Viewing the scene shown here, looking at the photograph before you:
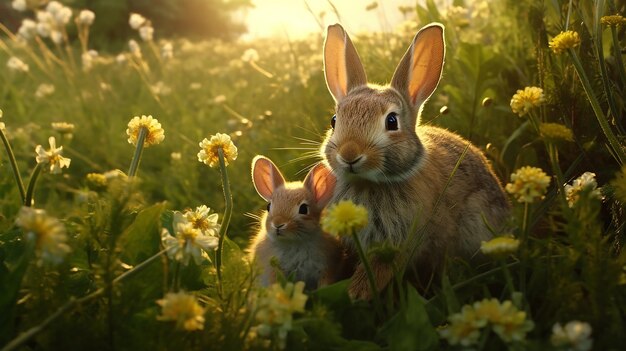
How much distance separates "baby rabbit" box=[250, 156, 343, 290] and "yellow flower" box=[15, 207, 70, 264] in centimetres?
154

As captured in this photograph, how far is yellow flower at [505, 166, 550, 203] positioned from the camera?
186 centimetres

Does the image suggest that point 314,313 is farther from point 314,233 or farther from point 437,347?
point 314,233

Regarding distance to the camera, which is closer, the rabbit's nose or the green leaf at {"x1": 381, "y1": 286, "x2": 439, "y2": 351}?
the green leaf at {"x1": 381, "y1": 286, "x2": 439, "y2": 351}

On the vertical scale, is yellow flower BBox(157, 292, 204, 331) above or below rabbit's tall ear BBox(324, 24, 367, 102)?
below

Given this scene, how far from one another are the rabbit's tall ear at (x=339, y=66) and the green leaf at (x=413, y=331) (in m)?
1.65

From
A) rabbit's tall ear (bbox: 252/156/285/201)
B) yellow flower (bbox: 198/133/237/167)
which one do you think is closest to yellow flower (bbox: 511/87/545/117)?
yellow flower (bbox: 198/133/237/167)

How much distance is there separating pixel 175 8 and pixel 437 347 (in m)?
16.7

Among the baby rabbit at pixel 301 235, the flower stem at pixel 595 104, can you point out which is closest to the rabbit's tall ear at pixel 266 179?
the baby rabbit at pixel 301 235

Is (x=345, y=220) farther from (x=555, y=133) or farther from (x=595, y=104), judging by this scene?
(x=595, y=104)

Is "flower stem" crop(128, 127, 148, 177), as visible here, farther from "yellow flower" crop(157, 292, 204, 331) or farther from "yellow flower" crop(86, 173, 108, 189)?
"yellow flower" crop(157, 292, 204, 331)

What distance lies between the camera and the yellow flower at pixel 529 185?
6.12 feet

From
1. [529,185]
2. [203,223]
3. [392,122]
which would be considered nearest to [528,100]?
[529,185]

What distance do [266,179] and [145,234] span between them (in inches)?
52.6

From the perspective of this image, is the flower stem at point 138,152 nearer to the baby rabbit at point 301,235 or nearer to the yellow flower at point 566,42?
the baby rabbit at point 301,235
